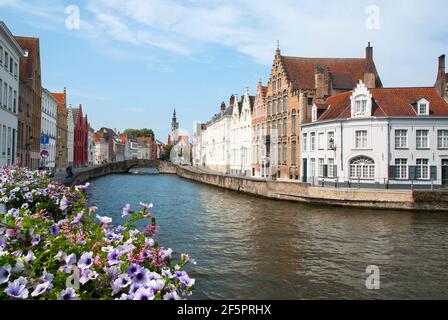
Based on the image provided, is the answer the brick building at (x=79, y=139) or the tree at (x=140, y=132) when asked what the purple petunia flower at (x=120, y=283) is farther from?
the tree at (x=140, y=132)

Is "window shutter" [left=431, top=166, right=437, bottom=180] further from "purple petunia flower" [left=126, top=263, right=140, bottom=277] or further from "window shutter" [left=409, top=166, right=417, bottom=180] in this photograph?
"purple petunia flower" [left=126, top=263, right=140, bottom=277]

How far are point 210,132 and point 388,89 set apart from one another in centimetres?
4958

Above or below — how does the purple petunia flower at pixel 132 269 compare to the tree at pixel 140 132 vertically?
below

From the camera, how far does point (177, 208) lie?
28.2m

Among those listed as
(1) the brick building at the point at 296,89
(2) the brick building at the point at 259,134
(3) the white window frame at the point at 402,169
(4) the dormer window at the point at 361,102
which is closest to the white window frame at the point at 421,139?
(3) the white window frame at the point at 402,169

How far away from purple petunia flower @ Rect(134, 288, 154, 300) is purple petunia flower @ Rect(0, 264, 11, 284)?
956mm

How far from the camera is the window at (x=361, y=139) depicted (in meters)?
32.4

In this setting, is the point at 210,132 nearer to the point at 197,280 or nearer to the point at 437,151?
the point at 437,151

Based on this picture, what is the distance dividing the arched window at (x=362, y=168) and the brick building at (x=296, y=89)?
9073 mm

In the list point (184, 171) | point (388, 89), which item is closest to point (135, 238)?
point (388, 89)

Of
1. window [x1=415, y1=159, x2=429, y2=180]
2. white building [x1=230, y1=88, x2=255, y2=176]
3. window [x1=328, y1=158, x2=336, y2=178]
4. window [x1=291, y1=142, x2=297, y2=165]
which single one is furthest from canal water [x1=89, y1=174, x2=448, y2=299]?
white building [x1=230, y1=88, x2=255, y2=176]

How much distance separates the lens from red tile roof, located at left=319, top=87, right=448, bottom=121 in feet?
105

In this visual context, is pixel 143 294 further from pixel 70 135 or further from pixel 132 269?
pixel 70 135

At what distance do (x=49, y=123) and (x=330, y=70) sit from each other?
117 feet
